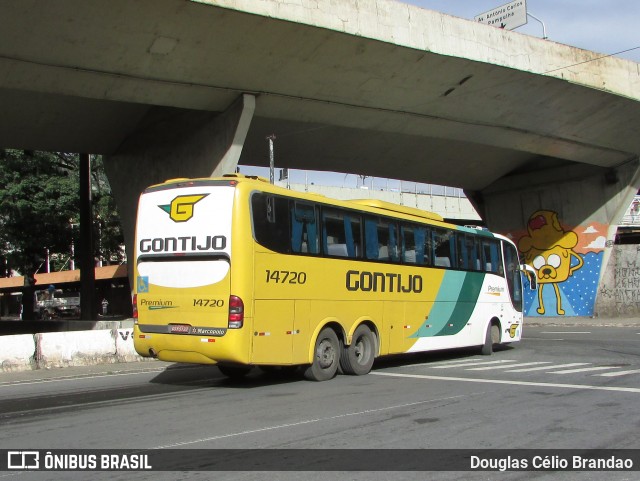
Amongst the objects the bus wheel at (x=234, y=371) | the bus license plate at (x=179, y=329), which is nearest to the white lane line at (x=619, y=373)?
the bus wheel at (x=234, y=371)

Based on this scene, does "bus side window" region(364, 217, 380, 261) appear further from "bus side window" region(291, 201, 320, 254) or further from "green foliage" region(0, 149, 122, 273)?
"green foliage" region(0, 149, 122, 273)

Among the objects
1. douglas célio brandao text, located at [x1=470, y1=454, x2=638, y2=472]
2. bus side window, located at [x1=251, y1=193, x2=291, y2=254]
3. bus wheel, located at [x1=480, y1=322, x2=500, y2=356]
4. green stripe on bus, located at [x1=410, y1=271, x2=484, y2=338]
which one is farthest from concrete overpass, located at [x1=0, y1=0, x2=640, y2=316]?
douglas célio brandao text, located at [x1=470, y1=454, x2=638, y2=472]

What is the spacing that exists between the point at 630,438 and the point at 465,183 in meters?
30.4

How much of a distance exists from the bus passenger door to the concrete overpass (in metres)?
8.17

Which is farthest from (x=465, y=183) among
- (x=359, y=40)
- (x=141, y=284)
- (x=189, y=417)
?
(x=189, y=417)

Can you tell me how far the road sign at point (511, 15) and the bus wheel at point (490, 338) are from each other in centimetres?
1721

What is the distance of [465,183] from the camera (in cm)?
3641

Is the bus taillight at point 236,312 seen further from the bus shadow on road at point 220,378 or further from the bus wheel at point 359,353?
the bus wheel at point 359,353

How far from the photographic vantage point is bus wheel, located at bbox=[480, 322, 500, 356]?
17.2 meters

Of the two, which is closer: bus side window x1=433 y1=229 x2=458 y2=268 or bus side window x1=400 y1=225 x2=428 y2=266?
bus side window x1=400 y1=225 x2=428 y2=266

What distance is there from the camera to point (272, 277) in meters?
10.9

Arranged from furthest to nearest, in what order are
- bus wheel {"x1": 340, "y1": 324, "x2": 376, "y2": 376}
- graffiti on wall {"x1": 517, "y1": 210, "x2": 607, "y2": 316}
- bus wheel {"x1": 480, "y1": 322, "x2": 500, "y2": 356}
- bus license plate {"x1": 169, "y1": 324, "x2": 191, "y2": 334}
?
graffiti on wall {"x1": 517, "y1": 210, "x2": 607, "y2": 316}, bus wheel {"x1": 480, "y1": 322, "x2": 500, "y2": 356}, bus wheel {"x1": 340, "y1": 324, "x2": 376, "y2": 376}, bus license plate {"x1": 169, "y1": 324, "x2": 191, "y2": 334}

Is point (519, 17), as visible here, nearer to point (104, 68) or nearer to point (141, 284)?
point (104, 68)

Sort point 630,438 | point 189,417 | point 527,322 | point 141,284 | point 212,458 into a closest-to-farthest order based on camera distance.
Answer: point 212,458, point 630,438, point 189,417, point 141,284, point 527,322
